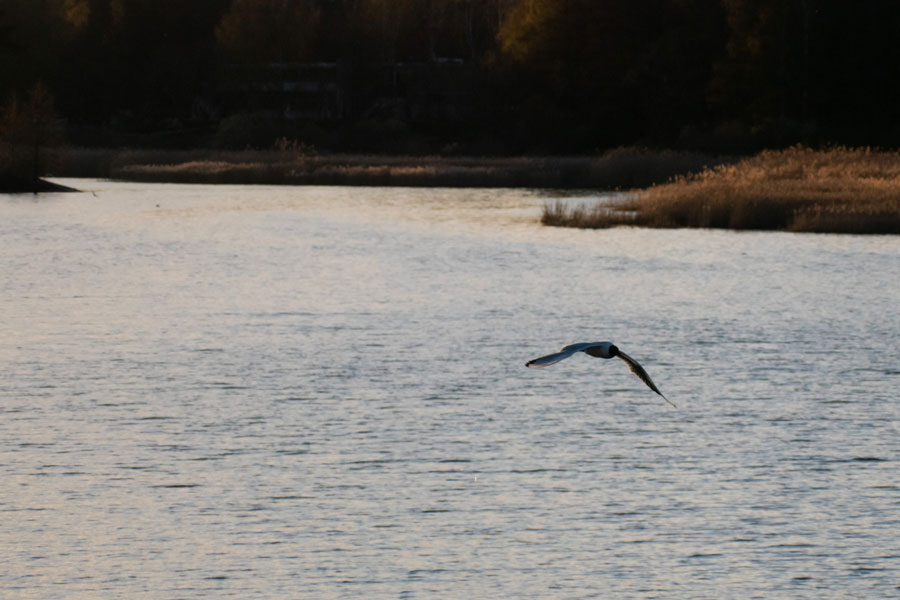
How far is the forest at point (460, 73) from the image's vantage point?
3187 inches

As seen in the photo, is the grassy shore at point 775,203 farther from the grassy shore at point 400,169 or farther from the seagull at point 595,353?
the seagull at point 595,353

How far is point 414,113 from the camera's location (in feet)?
310

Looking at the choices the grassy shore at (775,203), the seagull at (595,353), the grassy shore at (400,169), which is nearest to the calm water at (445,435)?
the seagull at (595,353)

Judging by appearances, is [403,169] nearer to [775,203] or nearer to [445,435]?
[775,203]

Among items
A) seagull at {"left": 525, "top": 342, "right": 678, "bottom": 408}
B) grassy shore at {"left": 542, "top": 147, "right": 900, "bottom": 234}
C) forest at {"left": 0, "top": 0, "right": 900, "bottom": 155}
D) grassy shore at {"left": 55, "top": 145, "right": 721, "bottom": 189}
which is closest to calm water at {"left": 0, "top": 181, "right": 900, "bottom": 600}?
seagull at {"left": 525, "top": 342, "right": 678, "bottom": 408}

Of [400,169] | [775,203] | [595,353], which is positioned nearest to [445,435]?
[595,353]

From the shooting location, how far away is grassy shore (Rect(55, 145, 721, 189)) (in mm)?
66188

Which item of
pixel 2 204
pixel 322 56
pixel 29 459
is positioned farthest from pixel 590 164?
pixel 29 459

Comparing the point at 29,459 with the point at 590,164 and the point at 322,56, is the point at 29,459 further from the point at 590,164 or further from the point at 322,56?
the point at 322,56

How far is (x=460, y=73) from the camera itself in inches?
3652

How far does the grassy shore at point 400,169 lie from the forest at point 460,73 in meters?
4.90

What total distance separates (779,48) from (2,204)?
42803mm

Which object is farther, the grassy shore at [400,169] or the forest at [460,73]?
the forest at [460,73]

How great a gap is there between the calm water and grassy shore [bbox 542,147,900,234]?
26.2ft
